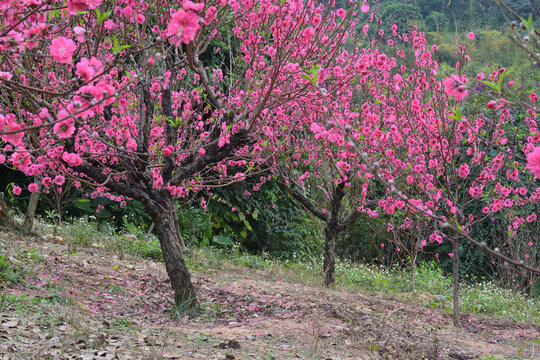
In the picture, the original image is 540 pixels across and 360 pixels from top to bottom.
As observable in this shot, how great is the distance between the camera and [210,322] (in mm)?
4527

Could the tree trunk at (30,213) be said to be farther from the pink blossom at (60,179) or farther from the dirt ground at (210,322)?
the pink blossom at (60,179)

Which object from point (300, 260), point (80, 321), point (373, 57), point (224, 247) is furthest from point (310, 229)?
point (80, 321)

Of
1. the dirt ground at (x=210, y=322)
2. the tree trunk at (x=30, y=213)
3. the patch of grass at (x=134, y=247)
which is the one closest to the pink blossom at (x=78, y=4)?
the dirt ground at (x=210, y=322)

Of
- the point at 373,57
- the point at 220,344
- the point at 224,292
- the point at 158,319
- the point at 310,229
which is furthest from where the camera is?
the point at 310,229

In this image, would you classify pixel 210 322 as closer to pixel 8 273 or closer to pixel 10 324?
pixel 10 324

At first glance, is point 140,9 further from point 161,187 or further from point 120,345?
point 120,345

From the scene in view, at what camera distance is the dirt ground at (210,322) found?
3.32 meters

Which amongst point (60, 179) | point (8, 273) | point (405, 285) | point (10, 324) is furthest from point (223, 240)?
point (10, 324)

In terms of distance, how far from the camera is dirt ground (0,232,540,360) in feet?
10.9

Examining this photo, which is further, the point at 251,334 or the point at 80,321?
the point at 251,334

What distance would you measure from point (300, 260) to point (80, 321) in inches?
286

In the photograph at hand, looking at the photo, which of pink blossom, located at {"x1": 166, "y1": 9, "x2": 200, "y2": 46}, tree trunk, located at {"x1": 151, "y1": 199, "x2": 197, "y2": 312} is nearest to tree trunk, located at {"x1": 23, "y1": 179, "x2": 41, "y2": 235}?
tree trunk, located at {"x1": 151, "y1": 199, "x2": 197, "y2": 312}

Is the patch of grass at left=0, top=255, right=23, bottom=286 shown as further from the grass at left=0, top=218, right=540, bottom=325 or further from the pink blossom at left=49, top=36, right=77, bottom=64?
the pink blossom at left=49, top=36, right=77, bottom=64

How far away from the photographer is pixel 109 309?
178 inches
